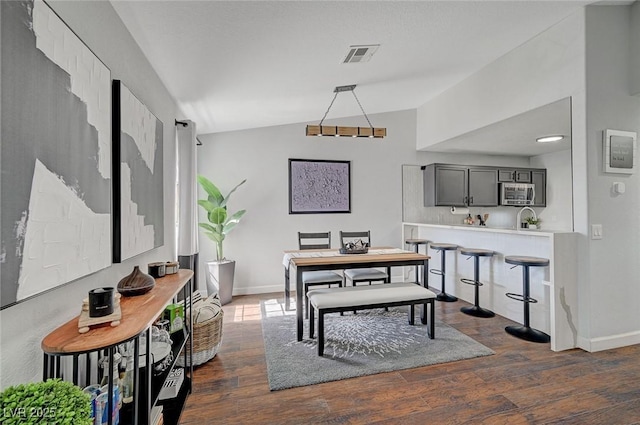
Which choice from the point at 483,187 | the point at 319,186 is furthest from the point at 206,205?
Result: the point at 483,187

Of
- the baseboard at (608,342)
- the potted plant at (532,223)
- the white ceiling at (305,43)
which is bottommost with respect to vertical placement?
the baseboard at (608,342)

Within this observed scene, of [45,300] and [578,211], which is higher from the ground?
[578,211]

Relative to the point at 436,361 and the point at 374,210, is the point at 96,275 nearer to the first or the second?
the point at 436,361

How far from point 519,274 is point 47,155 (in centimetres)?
402

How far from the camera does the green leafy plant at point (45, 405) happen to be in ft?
2.24

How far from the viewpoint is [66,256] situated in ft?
3.91

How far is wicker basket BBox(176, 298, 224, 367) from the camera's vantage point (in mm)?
2367

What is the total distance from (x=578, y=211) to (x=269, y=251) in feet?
12.5

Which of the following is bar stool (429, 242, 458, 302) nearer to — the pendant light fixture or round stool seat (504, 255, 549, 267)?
round stool seat (504, 255, 549, 267)

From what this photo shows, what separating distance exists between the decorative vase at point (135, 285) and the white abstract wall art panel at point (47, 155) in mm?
161

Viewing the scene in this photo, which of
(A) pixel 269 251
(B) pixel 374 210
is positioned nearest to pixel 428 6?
(B) pixel 374 210

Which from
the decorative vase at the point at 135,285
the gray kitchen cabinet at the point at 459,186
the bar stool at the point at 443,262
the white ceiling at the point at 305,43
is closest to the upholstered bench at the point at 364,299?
the bar stool at the point at 443,262

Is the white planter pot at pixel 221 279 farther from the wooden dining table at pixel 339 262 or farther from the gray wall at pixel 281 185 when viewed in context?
the wooden dining table at pixel 339 262

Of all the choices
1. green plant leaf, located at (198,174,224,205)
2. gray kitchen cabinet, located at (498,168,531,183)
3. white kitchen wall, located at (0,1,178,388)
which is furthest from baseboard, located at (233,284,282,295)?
gray kitchen cabinet, located at (498,168,531,183)
